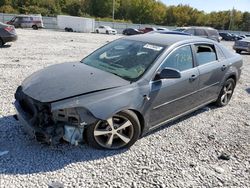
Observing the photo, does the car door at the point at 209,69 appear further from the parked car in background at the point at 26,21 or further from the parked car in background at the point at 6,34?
the parked car in background at the point at 26,21

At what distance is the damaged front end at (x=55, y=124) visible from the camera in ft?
10.5

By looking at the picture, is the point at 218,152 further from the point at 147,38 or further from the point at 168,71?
the point at 147,38

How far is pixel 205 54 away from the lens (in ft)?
16.5

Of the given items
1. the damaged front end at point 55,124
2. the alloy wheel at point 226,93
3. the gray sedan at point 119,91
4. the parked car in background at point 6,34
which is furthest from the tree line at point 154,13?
the damaged front end at point 55,124

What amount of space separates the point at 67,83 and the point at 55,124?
1.96 feet

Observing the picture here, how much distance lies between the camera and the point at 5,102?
16.6ft

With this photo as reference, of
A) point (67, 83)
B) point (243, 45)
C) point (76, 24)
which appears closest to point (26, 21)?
point (76, 24)

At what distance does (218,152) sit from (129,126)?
1401 mm

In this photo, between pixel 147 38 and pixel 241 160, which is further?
pixel 147 38

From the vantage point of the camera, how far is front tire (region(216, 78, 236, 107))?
565 cm

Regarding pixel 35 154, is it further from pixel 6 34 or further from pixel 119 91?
pixel 6 34

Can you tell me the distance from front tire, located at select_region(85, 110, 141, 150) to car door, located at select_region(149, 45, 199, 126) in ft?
1.21

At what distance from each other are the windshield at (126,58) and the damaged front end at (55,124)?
3.17ft

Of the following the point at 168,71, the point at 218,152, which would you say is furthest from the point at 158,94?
the point at 218,152
